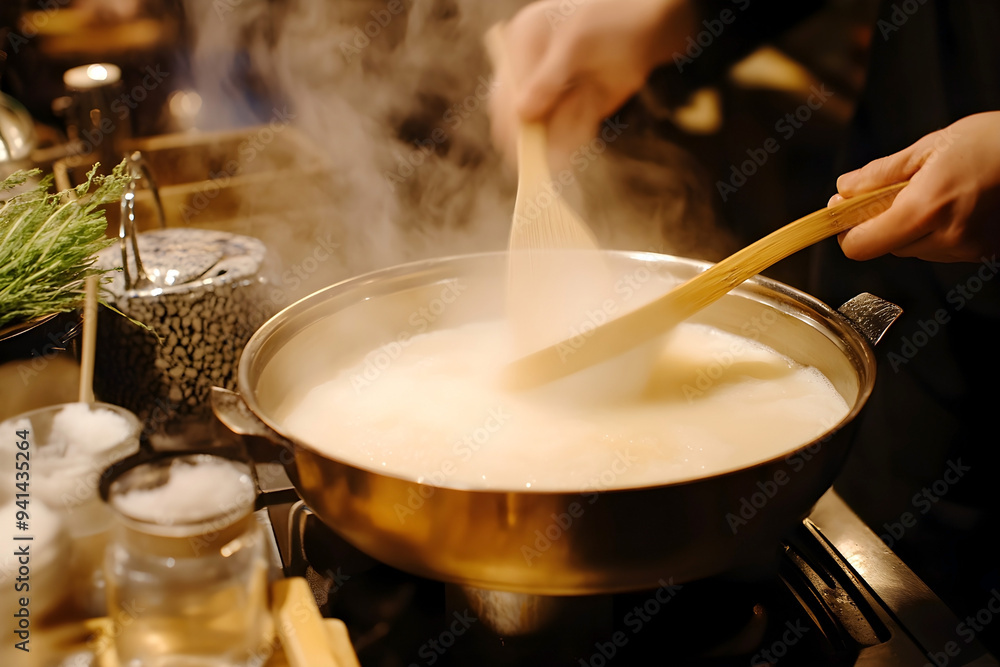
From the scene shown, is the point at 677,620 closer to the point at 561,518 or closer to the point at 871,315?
the point at 561,518

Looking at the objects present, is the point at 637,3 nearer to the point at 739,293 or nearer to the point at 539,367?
the point at 739,293

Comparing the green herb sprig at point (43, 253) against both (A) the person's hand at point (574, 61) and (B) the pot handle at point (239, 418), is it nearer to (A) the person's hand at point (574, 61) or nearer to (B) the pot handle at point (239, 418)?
(B) the pot handle at point (239, 418)

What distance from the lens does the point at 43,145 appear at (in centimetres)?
248

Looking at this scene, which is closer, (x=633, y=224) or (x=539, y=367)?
(x=539, y=367)

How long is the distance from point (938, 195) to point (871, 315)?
20cm

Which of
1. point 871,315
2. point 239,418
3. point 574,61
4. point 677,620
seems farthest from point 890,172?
point 239,418

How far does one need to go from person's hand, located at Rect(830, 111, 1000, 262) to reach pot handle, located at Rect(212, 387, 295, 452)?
0.80m

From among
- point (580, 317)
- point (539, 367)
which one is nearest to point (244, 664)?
point (539, 367)

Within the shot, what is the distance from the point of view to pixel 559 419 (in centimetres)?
106

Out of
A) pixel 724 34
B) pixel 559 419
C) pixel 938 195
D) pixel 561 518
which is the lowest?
pixel 559 419

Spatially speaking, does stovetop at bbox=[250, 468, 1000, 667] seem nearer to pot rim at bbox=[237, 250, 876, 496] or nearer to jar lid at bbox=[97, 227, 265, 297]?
pot rim at bbox=[237, 250, 876, 496]

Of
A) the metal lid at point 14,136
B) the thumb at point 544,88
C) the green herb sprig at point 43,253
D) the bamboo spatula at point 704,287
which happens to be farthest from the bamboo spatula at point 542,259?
the metal lid at point 14,136

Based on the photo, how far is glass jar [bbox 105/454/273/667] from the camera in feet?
2.24

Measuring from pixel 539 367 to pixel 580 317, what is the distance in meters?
0.24
